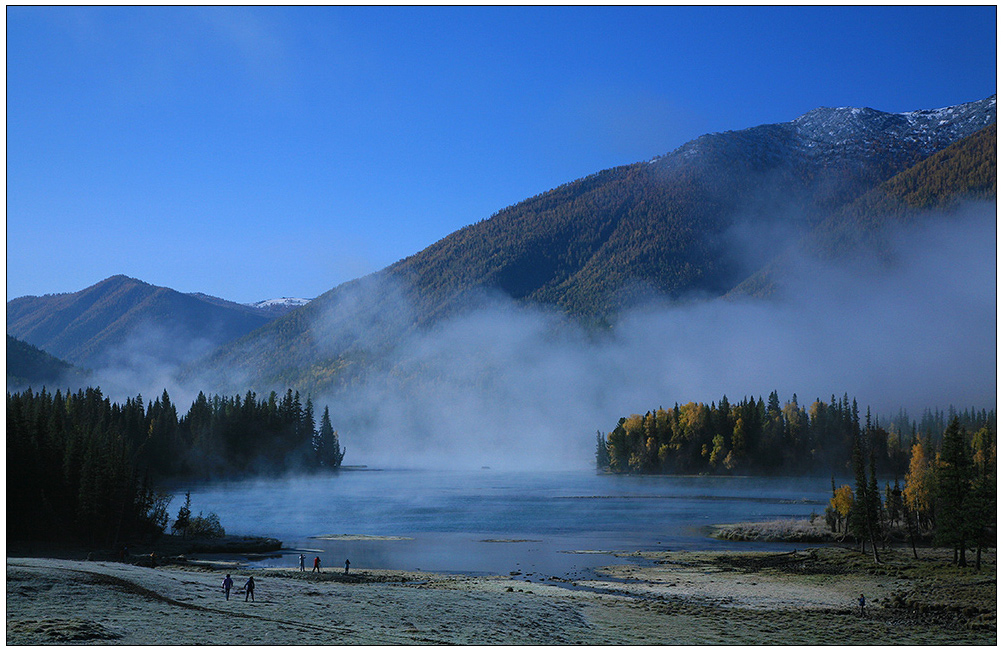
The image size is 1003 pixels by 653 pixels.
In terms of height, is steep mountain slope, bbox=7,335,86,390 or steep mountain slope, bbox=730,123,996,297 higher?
steep mountain slope, bbox=730,123,996,297

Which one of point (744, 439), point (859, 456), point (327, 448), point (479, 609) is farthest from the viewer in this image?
point (327, 448)

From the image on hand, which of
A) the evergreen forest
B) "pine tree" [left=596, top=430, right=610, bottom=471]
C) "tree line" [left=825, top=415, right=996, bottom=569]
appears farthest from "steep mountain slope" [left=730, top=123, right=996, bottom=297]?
"pine tree" [left=596, top=430, right=610, bottom=471]

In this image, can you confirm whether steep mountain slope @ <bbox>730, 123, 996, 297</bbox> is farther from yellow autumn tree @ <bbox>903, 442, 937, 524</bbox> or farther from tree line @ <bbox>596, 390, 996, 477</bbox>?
tree line @ <bbox>596, 390, 996, 477</bbox>

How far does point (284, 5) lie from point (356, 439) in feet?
488

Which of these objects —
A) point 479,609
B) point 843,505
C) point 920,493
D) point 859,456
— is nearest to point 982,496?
point 859,456

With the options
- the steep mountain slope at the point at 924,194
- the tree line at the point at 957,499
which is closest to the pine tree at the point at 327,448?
the steep mountain slope at the point at 924,194

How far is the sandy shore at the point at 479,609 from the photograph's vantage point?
1814cm

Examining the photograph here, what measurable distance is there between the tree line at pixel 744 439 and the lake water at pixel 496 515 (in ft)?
10.2

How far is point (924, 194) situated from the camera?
76.2 m

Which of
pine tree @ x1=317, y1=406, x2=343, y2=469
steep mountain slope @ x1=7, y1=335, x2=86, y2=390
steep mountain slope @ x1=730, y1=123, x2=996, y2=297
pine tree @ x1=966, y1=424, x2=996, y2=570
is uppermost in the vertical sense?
steep mountain slope @ x1=730, y1=123, x2=996, y2=297

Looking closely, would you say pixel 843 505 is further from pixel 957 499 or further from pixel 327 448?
pixel 327 448

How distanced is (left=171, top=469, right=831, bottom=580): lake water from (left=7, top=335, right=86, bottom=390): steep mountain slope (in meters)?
54.9

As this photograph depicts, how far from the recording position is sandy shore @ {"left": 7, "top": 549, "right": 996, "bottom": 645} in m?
18.1

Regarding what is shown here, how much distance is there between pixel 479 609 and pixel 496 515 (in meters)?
37.7
